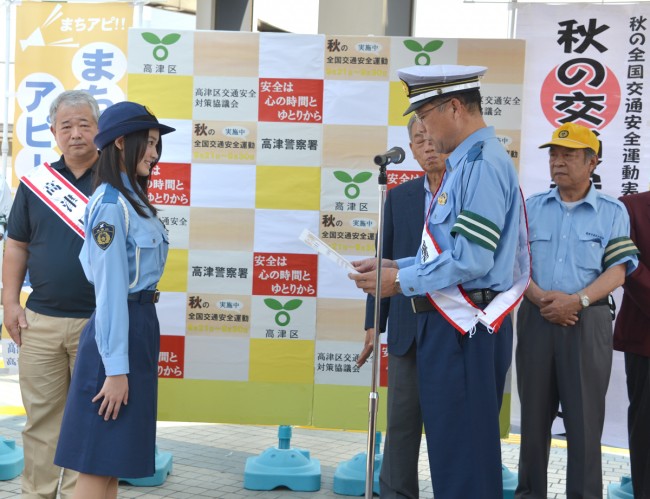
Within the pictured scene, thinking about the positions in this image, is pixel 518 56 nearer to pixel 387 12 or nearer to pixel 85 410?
pixel 387 12

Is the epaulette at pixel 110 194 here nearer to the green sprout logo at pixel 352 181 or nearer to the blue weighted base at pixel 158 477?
the green sprout logo at pixel 352 181

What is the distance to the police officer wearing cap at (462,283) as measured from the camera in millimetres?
2473

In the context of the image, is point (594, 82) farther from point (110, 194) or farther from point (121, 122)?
point (110, 194)

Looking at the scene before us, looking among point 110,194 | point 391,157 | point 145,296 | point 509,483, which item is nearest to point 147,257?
point 145,296

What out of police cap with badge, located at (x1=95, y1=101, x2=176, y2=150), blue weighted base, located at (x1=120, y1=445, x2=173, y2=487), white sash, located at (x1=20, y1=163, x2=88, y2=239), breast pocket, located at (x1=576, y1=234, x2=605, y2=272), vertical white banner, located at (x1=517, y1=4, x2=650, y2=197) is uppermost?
vertical white banner, located at (x1=517, y1=4, x2=650, y2=197)

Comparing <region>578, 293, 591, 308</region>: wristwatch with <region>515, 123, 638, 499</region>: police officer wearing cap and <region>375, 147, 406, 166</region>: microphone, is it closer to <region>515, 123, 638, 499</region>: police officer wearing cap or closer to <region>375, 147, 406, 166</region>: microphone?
<region>515, 123, 638, 499</region>: police officer wearing cap

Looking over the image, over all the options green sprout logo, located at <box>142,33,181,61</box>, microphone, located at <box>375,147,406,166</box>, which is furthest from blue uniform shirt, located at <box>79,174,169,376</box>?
green sprout logo, located at <box>142,33,181,61</box>

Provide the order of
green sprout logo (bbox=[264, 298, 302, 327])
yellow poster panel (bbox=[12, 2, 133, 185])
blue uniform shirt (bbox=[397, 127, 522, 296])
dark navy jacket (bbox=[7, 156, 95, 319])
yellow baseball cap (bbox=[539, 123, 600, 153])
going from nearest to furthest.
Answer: blue uniform shirt (bbox=[397, 127, 522, 296]) < dark navy jacket (bbox=[7, 156, 95, 319]) < yellow baseball cap (bbox=[539, 123, 600, 153]) < green sprout logo (bbox=[264, 298, 302, 327]) < yellow poster panel (bbox=[12, 2, 133, 185])

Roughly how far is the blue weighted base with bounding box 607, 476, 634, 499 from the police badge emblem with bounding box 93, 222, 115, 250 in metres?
2.86

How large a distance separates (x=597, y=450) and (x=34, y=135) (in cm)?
392

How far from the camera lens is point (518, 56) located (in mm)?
4152

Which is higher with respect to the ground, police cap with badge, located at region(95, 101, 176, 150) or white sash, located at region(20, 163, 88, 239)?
police cap with badge, located at region(95, 101, 176, 150)

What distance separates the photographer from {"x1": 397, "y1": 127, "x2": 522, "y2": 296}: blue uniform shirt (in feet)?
7.98

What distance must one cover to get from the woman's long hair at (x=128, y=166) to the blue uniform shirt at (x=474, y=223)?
2.84ft
